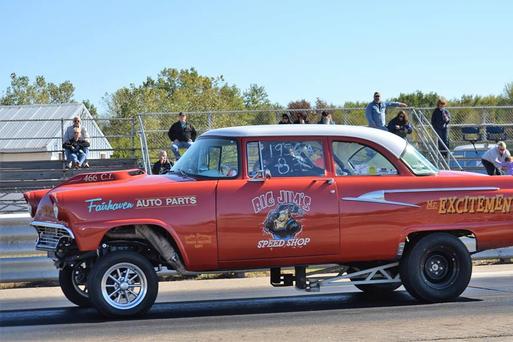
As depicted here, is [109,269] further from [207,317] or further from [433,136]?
[433,136]

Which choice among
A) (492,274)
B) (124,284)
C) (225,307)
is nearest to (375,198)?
(225,307)

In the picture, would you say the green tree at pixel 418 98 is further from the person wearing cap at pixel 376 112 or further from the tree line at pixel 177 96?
the person wearing cap at pixel 376 112

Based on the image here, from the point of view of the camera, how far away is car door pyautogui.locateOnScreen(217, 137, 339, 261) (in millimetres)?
9125

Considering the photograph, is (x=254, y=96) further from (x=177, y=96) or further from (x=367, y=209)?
(x=367, y=209)

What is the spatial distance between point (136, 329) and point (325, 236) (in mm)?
2174

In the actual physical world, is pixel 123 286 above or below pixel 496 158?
below

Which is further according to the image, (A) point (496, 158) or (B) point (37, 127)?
(B) point (37, 127)

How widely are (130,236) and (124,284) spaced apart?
1.56 ft

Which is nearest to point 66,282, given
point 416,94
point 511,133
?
point 511,133

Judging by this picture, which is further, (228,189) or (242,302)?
(242,302)

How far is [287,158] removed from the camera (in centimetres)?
952

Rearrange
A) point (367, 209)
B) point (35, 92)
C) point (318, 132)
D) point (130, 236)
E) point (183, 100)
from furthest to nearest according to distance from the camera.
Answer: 1. point (35, 92)
2. point (183, 100)
3. point (318, 132)
4. point (367, 209)
5. point (130, 236)

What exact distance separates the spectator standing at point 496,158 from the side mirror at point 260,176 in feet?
37.7

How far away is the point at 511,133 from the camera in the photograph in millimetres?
24719
